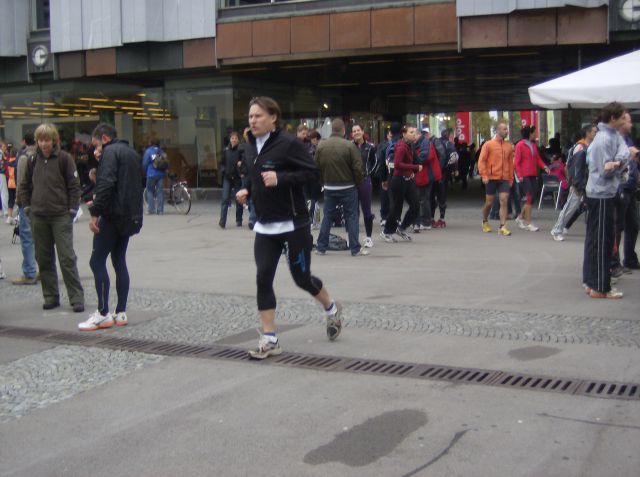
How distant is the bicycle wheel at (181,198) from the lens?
66.4 ft

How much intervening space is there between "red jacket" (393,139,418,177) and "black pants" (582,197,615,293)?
195 inches

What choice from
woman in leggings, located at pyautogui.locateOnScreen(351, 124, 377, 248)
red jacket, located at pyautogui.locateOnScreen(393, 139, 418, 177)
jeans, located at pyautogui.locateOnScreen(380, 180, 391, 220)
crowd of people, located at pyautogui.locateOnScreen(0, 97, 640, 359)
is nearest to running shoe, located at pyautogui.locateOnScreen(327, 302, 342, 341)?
crowd of people, located at pyautogui.locateOnScreen(0, 97, 640, 359)

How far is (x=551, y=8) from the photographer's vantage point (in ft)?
59.4

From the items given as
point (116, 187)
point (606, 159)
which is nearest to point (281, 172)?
point (116, 187)

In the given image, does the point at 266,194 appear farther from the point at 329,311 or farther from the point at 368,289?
the point at 368,289

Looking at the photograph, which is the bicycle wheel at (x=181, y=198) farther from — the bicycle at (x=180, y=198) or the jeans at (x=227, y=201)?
the jeans at (x=227, y=201)

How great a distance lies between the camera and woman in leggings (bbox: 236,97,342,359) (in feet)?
20.0

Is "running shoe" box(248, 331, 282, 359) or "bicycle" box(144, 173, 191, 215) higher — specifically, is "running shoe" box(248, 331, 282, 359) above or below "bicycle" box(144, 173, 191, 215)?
below

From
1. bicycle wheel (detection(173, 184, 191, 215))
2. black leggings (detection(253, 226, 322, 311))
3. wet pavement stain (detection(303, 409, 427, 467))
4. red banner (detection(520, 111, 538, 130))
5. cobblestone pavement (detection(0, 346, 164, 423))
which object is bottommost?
cobblestone pavement (detection(0, 346, 164, 423))

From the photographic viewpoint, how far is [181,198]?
20.4 m

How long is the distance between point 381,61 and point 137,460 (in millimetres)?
19790

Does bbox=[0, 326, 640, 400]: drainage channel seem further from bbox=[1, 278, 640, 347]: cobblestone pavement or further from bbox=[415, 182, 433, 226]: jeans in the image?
bbox=[415, 182, 433, 226]: jeans

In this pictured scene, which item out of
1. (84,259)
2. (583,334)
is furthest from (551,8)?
Result: (583,334)

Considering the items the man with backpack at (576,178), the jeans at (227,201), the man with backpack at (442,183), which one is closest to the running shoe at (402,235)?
the man with backpack at (442,183)
